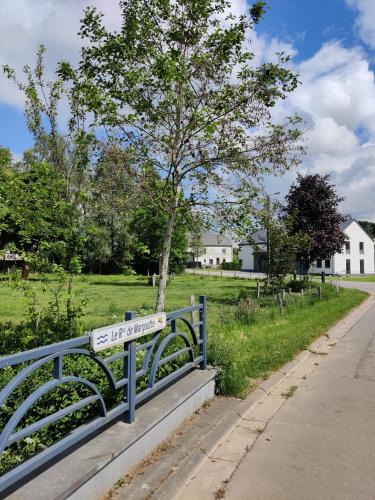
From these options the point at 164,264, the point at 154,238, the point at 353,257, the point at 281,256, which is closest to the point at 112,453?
the point at 164,264

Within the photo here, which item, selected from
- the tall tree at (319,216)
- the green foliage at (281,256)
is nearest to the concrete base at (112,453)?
the green foliage at (281,256)

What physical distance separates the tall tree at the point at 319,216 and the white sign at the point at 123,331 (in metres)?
22.1

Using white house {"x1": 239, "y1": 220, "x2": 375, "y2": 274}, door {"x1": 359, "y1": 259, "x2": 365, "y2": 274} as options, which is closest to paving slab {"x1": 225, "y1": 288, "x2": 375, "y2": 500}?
white house {"x1": 239, "y1": 220, "x2": 375, "y2": 274}

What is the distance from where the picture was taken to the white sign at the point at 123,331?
362 cm

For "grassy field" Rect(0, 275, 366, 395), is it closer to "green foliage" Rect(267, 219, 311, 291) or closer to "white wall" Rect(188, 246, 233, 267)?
"green foliage" Rect(267, 219, 311, 291)

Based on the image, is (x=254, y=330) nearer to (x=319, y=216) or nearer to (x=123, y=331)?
(x=123, y=331)

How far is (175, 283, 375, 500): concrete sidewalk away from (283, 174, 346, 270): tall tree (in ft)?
63.8

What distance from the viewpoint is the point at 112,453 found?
11.7 feet

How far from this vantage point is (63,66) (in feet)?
25.7

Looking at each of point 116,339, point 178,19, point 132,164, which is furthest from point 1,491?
point 178,19

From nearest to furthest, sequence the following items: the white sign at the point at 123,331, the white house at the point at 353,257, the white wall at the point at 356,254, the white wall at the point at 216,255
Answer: the white sign at the point at 123,331 → the white house at the point at 353,257 → the white wall at the point at 356,254 → the white wall at the point at 216,255

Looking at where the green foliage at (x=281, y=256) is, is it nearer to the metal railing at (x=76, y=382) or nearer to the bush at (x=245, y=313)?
the bush at (x=245, y=313)

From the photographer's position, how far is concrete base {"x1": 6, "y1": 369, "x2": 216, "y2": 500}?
3.02 metres

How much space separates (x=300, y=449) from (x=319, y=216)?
23349 mm
